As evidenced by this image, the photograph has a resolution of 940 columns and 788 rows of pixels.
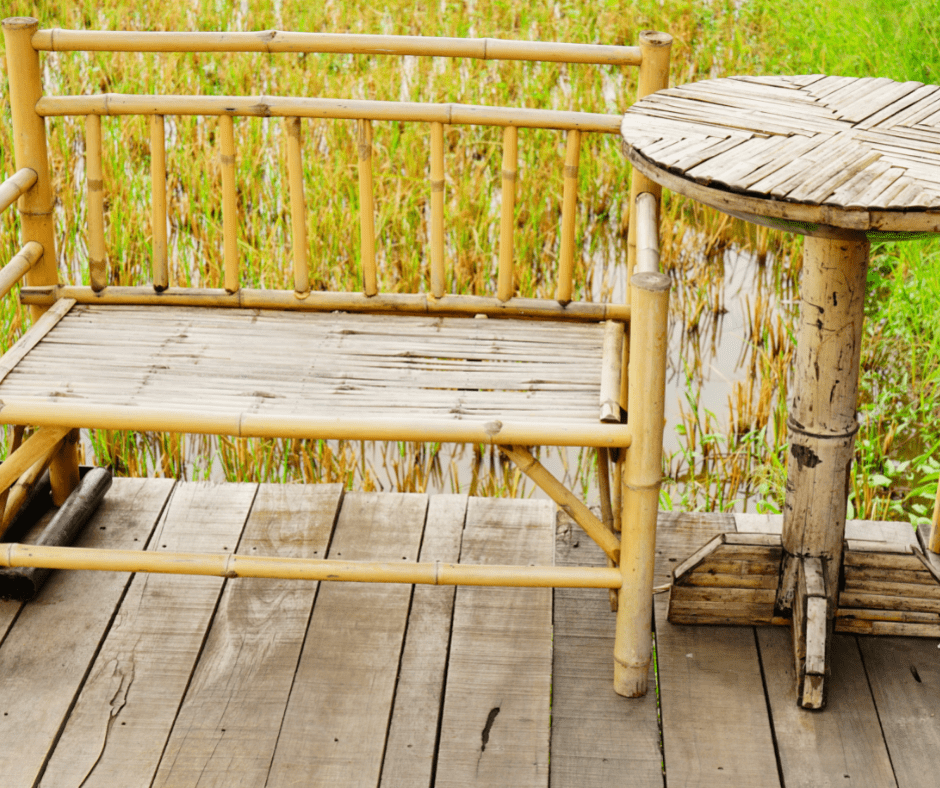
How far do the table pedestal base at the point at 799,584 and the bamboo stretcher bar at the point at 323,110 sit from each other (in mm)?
735

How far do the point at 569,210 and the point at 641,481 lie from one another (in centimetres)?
55

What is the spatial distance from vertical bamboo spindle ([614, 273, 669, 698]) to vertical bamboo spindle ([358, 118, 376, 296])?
2.01 ft

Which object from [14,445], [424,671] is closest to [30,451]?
[14,445]

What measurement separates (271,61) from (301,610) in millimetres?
2657

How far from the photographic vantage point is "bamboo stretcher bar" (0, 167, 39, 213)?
1.79m

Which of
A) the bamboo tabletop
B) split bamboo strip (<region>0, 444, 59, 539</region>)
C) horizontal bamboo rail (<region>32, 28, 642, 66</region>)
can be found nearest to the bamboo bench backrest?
horizontal bamboo rail (<region>32, 28, 642, 66</region>)

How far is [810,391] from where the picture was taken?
66.4 inches

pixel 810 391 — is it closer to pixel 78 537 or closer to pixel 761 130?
pixel 761 130

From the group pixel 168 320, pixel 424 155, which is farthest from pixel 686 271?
pixel 168 320

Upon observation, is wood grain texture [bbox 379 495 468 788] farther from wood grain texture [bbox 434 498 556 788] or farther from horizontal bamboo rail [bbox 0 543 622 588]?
horizontal bamboo rail [bbox 0 543 622 588]

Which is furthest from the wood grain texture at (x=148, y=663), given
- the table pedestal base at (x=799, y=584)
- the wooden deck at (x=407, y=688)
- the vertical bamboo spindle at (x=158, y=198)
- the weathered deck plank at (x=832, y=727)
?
the weathered deck plank at (x=832, y=727)

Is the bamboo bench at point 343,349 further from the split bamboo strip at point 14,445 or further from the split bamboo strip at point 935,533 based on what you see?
the split bamboo strip at point 935,533

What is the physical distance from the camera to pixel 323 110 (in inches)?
75.7

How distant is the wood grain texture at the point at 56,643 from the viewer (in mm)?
1639
